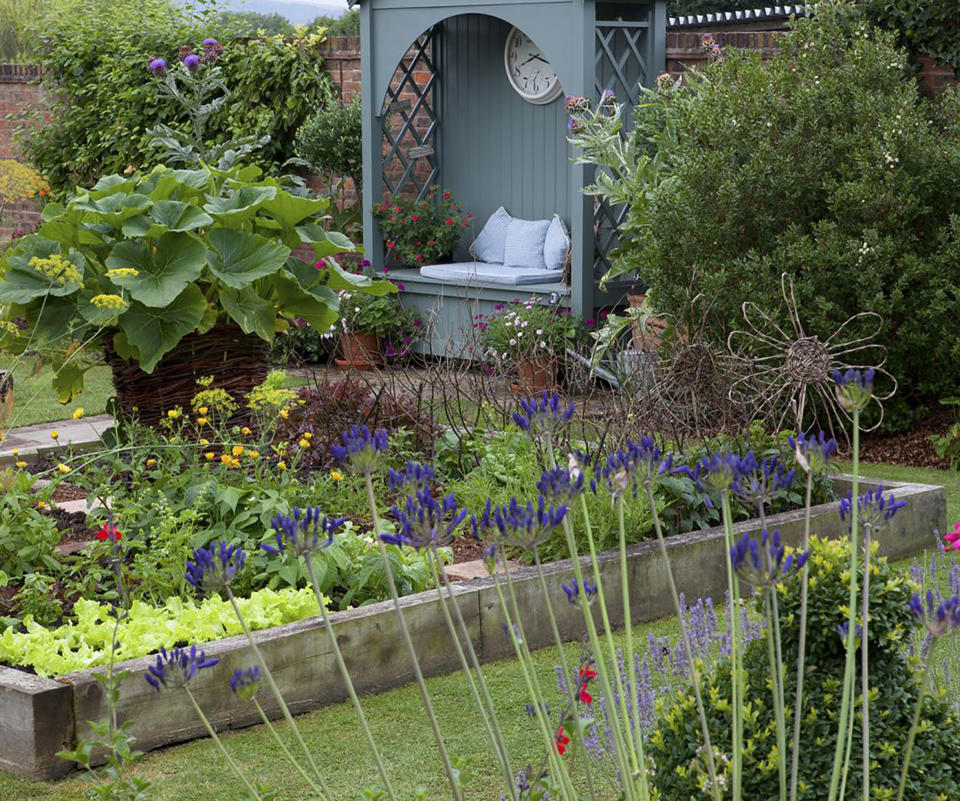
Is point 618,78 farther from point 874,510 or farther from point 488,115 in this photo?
point 874,510

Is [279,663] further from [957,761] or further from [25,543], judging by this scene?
[957,761]

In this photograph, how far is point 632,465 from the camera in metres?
1.94

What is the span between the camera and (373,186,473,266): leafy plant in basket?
1124 cm

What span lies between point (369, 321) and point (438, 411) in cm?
294

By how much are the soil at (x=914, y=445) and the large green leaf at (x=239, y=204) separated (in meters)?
3.80

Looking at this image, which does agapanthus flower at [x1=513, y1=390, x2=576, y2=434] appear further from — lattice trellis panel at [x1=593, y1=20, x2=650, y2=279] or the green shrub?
lattice trellis panel at [x1=593, y1=20, x2=650, y2=279]

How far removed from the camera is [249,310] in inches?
234

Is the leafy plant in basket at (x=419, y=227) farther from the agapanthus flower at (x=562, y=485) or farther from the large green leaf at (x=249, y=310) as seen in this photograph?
the agapanthus flower at (x=562, y=485)

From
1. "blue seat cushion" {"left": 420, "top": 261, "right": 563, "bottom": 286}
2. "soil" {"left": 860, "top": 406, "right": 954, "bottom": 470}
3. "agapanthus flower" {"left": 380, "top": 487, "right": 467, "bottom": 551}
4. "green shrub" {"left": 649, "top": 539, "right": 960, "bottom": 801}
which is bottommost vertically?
"soil" {"left": 860, "top": 406, "right": 954, "bottom": 470}

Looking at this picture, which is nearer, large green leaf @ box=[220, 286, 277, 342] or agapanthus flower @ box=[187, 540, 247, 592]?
agapanthus flower @ box=[187, 540, 247, 592]

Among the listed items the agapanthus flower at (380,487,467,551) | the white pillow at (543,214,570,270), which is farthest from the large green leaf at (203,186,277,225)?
the white pillow at (543,214,570,270)

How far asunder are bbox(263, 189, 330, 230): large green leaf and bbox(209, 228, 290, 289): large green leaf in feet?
0.75

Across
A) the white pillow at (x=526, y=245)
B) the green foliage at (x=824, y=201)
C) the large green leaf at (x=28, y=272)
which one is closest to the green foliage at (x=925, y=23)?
the green foliage at (x=824, y=201)

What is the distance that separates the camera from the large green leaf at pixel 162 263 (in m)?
5.59
